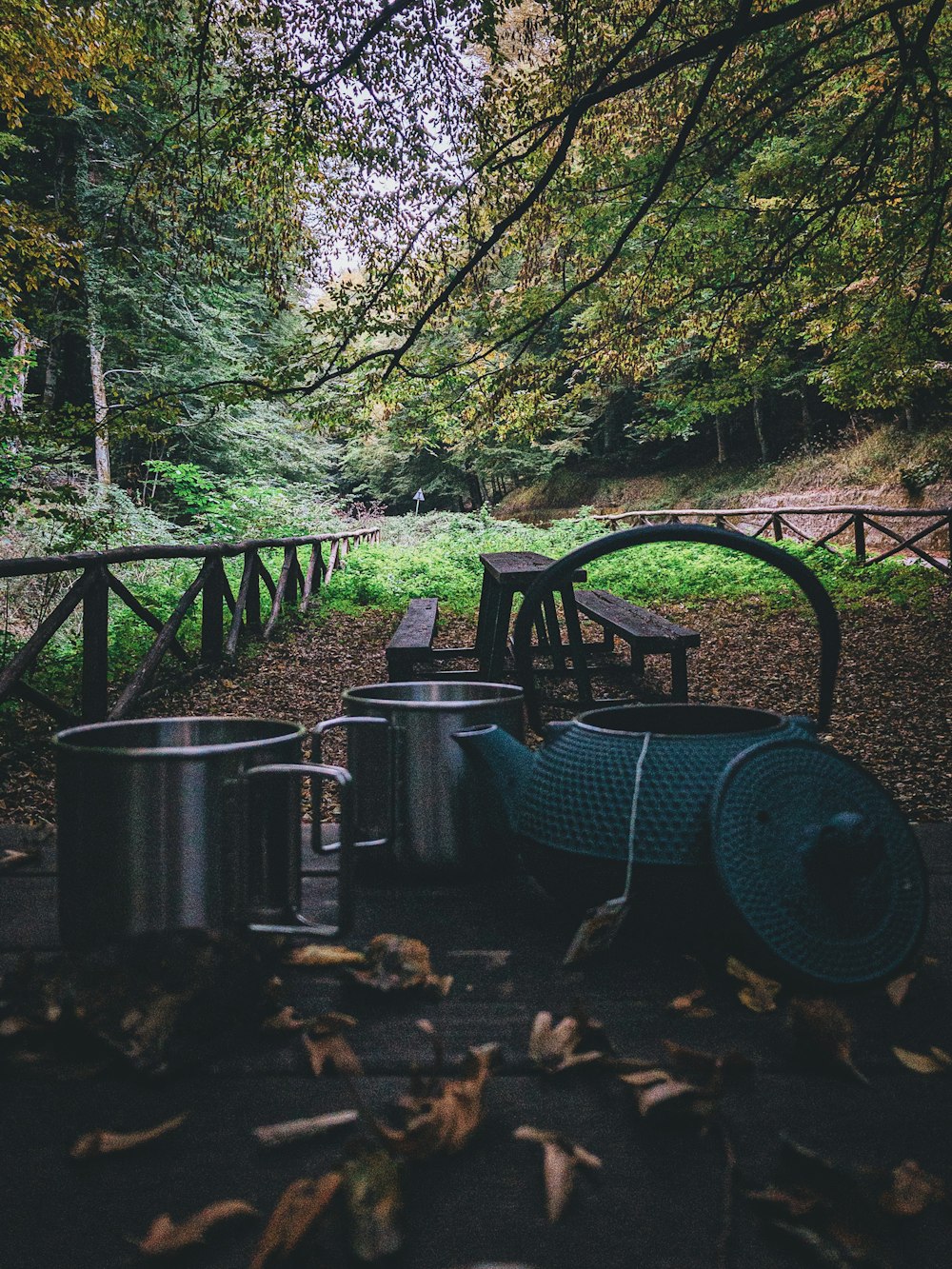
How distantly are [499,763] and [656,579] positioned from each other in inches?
420

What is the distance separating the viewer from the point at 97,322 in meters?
14.3

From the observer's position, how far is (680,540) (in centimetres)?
96

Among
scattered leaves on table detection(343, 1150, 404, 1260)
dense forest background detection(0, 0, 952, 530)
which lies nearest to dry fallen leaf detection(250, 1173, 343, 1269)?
scattered leaves on table detection(343, 1150, 404, 1260)

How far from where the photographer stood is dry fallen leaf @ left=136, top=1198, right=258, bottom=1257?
438 millimetres

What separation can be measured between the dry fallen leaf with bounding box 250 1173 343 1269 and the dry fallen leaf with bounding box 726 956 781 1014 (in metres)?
0.40

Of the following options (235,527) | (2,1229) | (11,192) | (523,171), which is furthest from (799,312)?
(11,192)

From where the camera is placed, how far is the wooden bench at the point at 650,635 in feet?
13.6

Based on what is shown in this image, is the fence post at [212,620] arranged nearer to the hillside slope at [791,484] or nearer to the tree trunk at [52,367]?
the tree trunk at [52,367]

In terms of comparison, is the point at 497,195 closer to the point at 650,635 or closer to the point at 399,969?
the point at 650,635

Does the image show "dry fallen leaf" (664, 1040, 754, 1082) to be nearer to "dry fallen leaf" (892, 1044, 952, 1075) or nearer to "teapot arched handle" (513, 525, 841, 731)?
"dry fallen leaf" (892, 1044, 952, 1075)

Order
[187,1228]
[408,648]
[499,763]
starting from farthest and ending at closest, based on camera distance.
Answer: [408,648] → [499,763] → [187,1228]

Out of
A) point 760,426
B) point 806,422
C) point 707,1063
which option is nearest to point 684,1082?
point 707,1063

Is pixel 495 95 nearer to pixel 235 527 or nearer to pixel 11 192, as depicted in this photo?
pixel 235 527

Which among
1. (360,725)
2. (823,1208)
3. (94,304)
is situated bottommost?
(823,1208)
